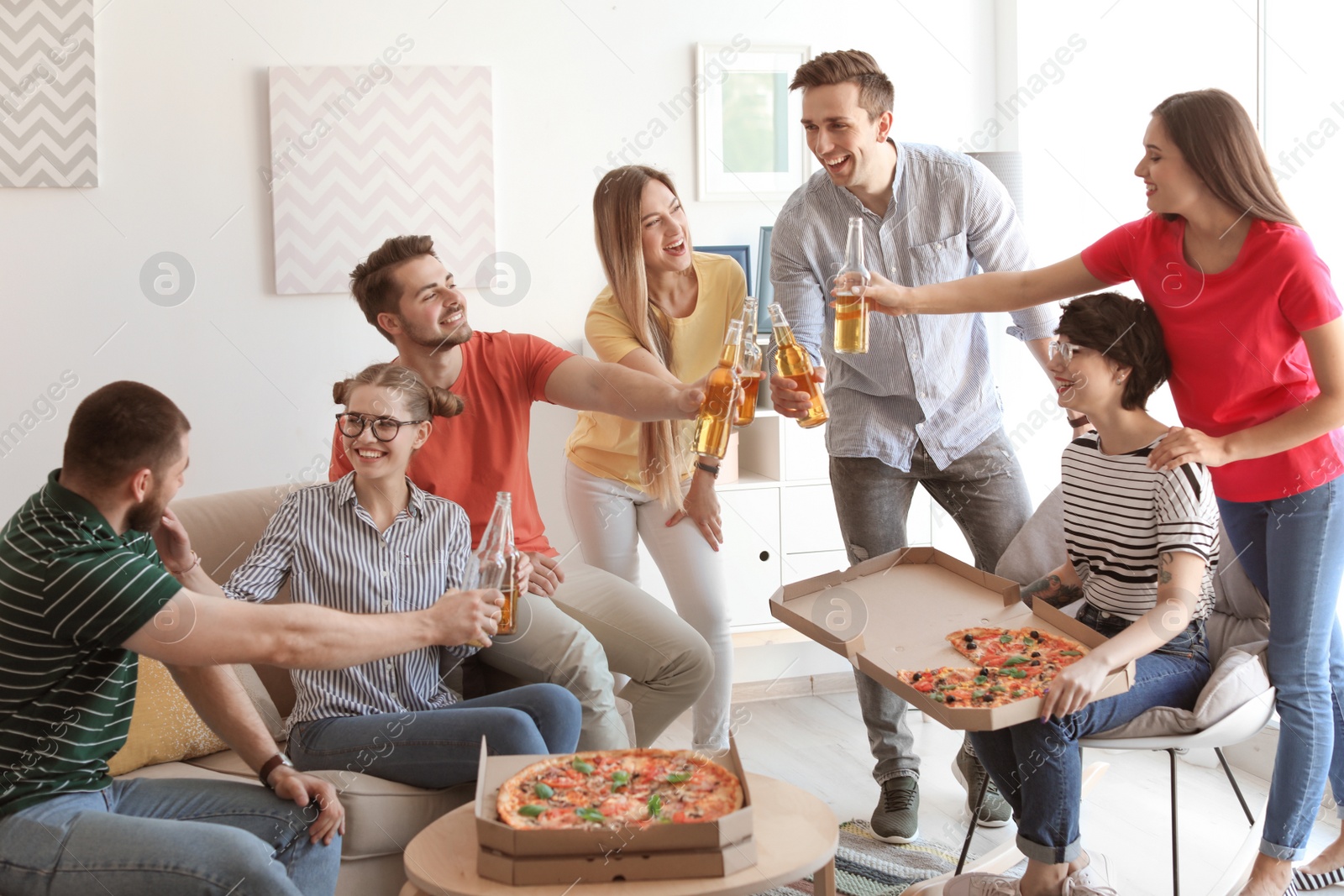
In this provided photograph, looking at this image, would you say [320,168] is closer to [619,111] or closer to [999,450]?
[619,111]

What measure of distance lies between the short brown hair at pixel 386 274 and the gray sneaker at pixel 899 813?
1588 mm

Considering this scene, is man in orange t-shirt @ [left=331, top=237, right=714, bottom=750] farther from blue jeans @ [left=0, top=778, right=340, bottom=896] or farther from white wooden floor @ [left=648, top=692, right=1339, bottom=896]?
blue jeans @ [left=0, top=778, right=340, bottom=896]

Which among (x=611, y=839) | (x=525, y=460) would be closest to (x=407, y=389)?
(x=525, y=460)

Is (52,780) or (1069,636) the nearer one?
(52,780)

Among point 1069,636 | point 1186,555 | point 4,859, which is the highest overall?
point 1186,555

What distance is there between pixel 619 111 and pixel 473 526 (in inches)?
72.4

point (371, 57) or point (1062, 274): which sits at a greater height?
point (371, 57)

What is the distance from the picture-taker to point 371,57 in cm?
362

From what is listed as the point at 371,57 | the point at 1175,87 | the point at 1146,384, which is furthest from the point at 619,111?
the point at 1146,384

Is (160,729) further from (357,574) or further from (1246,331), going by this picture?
(1246,331)

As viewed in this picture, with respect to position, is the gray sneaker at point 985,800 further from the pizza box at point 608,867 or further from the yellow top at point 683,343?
the pizza box at point 608,867

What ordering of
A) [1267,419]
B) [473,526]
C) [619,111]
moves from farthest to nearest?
[619,111]
[473,526]
[1267,419]

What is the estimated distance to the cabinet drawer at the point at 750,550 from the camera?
3.72 metres

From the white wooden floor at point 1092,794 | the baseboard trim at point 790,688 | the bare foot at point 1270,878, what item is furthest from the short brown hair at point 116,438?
the baseboard trim at point 790,688
